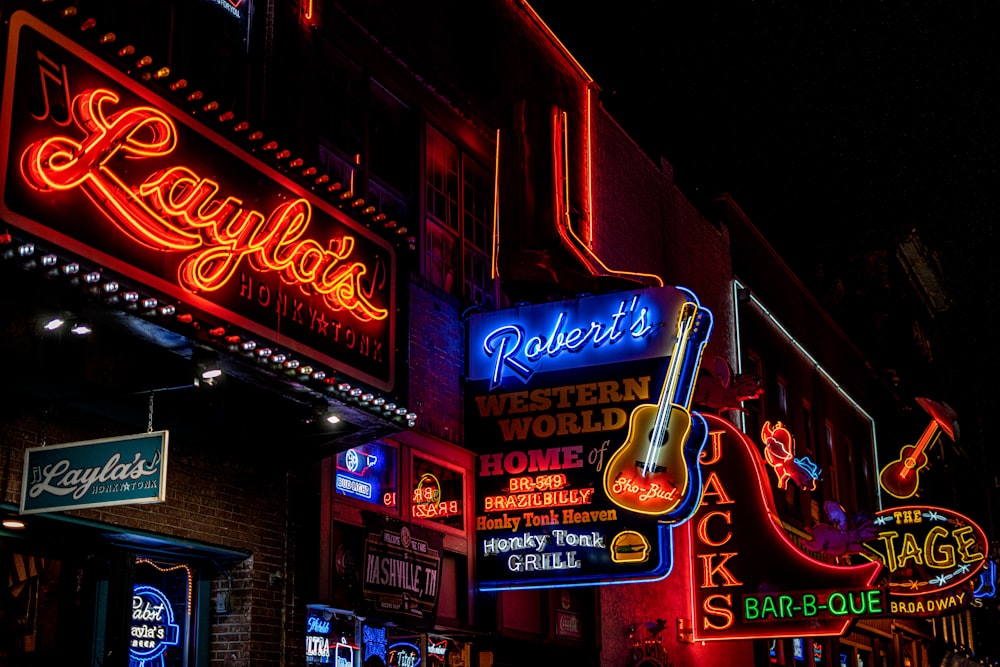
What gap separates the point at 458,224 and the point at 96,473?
7.54 m

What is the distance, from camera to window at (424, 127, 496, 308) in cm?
1428

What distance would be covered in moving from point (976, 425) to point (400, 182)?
146 feet

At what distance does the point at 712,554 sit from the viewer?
55.1 feet

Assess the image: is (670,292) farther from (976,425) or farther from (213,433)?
(976,425)

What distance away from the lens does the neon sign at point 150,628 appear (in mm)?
9578

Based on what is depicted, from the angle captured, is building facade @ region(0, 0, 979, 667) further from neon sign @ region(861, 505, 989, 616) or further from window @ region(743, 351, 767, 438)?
neon sign @ region(861, 505, 989, 616)

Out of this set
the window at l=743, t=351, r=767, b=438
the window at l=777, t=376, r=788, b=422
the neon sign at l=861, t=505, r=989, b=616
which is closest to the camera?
the neon sign at l=861, t=505, r=989, b=616

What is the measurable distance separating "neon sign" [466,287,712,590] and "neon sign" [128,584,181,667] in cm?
417

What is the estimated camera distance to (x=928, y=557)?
2130cm

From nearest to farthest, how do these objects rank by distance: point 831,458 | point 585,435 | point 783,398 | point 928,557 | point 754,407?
point 585,435 → point 928,557 → point 754,407 → point 783,398 → point 831,458

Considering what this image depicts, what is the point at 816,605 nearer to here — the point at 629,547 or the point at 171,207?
the point at 629,547

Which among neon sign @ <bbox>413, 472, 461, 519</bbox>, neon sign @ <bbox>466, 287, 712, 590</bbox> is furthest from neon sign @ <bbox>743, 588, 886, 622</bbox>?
neon sign @ <bbox>413, 472, 461, 519</bbox>

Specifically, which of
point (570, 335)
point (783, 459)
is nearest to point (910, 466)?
point (783, 459)

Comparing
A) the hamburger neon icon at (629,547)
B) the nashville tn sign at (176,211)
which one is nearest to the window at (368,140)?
the nashville tn sign at (176,211)
